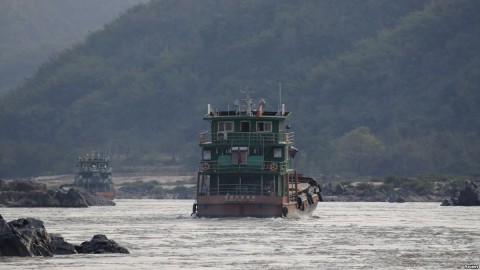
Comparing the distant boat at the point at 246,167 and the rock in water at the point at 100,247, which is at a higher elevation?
the distant boat at the point at 246,167

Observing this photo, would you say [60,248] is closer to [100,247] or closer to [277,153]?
[100,247]

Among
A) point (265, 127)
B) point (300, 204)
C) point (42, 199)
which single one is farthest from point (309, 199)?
point (42, 199)

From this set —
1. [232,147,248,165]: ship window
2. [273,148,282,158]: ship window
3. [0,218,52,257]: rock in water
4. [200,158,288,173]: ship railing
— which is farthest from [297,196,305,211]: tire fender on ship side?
[0,218,52,257]: rock in water

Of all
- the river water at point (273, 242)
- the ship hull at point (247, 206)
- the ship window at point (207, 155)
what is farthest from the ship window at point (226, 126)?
the river water at point (273, 242)

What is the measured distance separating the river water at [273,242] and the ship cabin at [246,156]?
379 cm

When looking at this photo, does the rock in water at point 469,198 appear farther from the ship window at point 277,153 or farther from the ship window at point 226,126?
the ship window at point 226,126

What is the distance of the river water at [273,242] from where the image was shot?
2621 inches

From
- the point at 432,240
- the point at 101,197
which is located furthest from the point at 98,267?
the point at 101,197

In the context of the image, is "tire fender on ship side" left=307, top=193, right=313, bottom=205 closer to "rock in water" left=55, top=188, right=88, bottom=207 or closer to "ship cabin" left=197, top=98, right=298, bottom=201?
"ship cabin" left=197, top=98, right=298, bottom=201

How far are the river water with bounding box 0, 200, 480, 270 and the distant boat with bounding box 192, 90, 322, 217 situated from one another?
5.55ft

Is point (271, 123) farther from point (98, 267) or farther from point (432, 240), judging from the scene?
point (98, 267)

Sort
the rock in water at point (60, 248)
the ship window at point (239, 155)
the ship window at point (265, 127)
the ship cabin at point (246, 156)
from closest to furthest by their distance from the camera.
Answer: the rock in water at point (60, 248)
the ship window at point (239, 155)
the ship cabin at point (246, 156)
the ship window at point (265, 127)

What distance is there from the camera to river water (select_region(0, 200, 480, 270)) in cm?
6656

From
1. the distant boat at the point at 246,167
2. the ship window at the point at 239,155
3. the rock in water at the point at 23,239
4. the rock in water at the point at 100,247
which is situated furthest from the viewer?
the ship window at the point at 239,155
